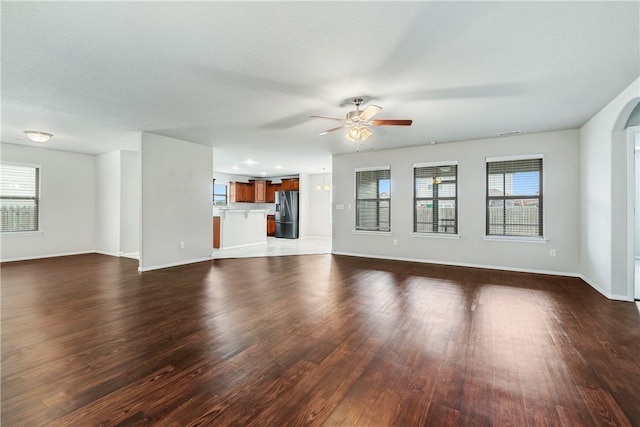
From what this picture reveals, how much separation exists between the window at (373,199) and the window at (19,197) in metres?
7.47

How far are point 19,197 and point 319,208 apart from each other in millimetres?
8069

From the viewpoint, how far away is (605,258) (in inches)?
149

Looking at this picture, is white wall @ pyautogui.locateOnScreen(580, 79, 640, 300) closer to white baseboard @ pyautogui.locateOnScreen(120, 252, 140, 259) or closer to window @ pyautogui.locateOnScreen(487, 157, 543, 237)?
window @ pyautogui.locateOnScreen(487, 157, 543, 237)

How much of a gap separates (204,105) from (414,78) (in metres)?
2.68

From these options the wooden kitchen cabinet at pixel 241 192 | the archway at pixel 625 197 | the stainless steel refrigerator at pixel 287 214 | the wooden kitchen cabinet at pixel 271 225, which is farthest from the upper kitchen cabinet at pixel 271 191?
the archway at pixel 625 197

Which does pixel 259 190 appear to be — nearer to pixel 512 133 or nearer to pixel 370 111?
pixel 512 133

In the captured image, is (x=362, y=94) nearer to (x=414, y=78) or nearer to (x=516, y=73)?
(x=414, y=78)

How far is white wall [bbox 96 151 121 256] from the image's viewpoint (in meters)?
6.79

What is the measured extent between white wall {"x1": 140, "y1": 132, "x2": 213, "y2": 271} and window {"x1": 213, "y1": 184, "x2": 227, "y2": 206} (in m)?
4.47

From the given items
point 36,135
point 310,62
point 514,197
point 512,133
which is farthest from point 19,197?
point 514,197

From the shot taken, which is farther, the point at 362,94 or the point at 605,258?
the point at 605,258

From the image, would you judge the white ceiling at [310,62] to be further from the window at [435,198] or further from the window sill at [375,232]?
the window sill at [375,232]

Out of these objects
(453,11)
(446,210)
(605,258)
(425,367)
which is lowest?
(425,367)

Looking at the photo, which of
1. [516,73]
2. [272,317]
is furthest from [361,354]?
[516,73]
